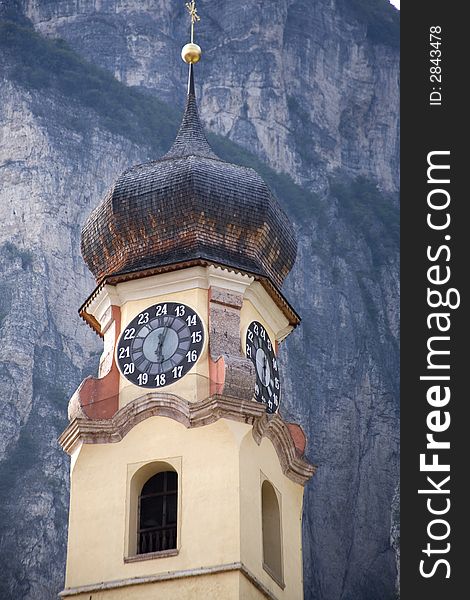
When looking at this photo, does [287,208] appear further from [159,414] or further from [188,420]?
[188,420]

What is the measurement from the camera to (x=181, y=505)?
2280 cm

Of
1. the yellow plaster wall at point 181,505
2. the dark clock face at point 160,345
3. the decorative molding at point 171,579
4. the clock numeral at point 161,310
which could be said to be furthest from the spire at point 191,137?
the decorative molding at point 171,579

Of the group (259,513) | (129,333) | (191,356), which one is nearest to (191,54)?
(129,333)

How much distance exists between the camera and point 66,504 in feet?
159

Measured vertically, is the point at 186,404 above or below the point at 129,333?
below

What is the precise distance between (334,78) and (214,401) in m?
49.1

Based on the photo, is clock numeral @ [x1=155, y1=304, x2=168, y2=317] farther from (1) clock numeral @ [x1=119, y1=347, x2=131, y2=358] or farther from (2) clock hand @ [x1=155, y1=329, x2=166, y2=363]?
(1) clock numeral @ [x1=119, y1=347, x2=131, y2=358]

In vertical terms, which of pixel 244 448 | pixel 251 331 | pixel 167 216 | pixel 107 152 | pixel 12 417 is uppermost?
pixel 107 152

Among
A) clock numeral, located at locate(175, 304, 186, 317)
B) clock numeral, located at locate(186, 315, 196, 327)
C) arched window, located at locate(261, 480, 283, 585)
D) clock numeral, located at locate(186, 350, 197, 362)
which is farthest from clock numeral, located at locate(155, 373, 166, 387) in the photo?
arched window, located at locate(261, 480, 283, 585)

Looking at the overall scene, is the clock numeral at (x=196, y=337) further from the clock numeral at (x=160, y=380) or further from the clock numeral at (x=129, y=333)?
the clock numeral at (x=129, y=333)

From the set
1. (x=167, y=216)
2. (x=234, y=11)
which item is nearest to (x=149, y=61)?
(x=234, y=11)

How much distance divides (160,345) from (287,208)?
39.8 meters

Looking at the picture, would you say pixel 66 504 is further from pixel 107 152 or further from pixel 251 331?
→ pixel 251 331

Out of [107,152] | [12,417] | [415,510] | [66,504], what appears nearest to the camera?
[415,510]
